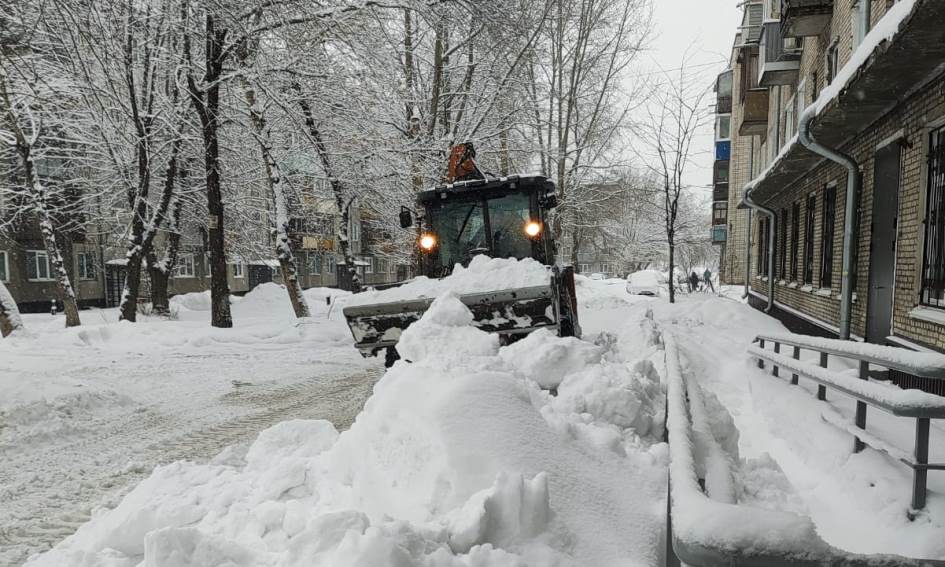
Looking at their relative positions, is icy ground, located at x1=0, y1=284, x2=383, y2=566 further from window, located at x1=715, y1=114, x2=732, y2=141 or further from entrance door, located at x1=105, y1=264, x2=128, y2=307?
window, located at x1=715, y1=114, x2=732, y2=141

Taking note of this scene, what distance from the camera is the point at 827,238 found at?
10.6 m

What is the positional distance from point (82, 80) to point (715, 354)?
14.4 m

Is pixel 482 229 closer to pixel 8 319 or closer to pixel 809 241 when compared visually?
pixel 809 241

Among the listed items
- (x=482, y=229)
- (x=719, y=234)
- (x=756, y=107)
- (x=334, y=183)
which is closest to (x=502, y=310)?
(x=482, y=229)

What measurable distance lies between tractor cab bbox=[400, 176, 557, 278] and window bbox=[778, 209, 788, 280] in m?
9.54

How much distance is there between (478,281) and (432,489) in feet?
14.2

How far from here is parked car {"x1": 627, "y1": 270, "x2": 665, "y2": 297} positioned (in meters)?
31.1

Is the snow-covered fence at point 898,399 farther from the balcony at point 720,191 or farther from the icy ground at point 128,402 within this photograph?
the balcony at point 720,191

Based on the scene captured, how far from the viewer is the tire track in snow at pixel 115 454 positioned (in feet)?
11.0

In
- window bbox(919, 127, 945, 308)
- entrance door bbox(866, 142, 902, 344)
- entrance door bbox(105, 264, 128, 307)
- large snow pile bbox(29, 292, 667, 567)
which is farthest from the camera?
entrance door bbox(105, 264, 128, 307)

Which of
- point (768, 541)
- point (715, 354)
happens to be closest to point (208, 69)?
point (715, 354)

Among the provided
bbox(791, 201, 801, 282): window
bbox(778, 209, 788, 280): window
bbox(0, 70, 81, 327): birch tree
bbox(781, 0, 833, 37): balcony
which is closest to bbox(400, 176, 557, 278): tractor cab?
bbox(781, 0, 833, 37): balcony

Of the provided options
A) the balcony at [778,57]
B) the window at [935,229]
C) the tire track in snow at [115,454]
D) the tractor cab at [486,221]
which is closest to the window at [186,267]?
the tractor cab at [486,221]

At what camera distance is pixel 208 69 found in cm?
1262
